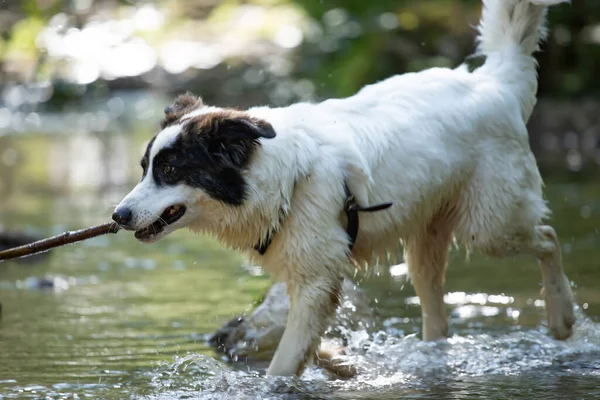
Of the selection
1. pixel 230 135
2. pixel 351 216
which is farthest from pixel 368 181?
pixel 230 135

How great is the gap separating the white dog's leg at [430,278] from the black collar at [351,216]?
41.2 inches

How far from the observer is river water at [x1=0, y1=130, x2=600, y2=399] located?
5.45 meters

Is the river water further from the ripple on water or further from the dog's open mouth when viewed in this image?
the dog's open mouth

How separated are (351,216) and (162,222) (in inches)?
41.5

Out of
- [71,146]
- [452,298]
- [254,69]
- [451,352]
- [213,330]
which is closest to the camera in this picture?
[451,352]

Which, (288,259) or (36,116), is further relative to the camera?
(36,116)

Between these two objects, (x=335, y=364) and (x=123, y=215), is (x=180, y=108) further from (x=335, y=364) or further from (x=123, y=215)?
(x=335, y=364)

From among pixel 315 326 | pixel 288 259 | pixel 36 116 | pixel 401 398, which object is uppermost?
pixel 36 116

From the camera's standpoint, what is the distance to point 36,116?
27.3 metres

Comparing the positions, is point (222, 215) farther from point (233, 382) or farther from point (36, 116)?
point (36, 116)

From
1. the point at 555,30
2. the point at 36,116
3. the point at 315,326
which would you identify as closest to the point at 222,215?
the point at 315,326

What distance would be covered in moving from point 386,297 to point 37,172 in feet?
36.9

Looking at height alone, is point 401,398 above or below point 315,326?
below

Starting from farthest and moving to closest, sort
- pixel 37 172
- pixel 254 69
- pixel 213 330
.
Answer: pixel 254 69
pixel 37 172
pixel 213 330
